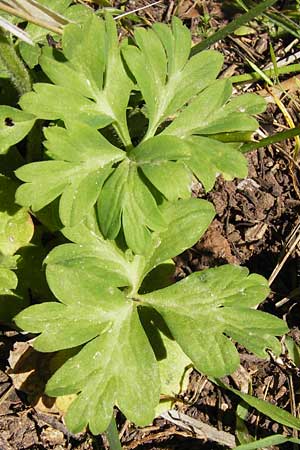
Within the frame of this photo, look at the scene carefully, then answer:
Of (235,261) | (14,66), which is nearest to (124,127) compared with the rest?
(14,66)

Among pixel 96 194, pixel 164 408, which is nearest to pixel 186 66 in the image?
pixel 96 194

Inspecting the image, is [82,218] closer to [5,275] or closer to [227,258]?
[5,275]

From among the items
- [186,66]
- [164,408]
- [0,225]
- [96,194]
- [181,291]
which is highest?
[186,66]

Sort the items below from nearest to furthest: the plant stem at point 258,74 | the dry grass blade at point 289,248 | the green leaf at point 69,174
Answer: the green leaf at point 69,174, the dry grass blade at point 289,248, the plant stem at point 258,74

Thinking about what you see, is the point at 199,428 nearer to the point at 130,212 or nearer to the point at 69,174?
the point at 130,212

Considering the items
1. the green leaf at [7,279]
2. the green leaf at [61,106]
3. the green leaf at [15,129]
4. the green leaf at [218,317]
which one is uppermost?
the green leaf at [61,106]

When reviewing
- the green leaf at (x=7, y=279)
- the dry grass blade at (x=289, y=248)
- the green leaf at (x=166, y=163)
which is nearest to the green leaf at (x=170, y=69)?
the green leaf at (x=166, y=163)

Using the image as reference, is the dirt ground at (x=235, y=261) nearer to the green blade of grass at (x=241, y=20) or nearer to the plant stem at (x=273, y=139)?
the plant stem at (x=273, y=139)
